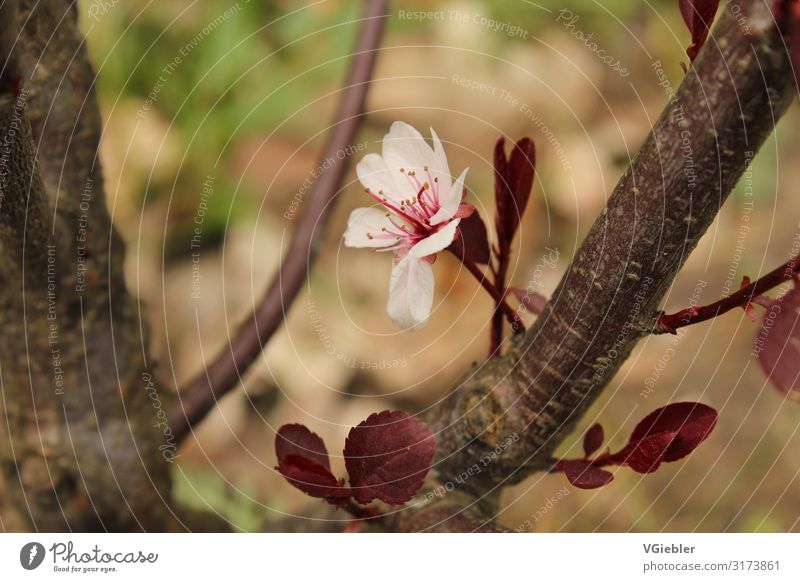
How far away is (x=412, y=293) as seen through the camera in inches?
11.0

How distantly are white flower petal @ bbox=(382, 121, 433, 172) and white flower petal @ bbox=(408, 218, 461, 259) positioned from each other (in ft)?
0.12

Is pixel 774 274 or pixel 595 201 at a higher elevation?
pixel 595 201

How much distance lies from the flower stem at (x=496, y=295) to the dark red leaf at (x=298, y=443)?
0.10 metres

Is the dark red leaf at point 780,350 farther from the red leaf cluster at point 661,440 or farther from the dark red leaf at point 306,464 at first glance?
the dark red leaf at point 306,464

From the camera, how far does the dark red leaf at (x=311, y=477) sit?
284mm

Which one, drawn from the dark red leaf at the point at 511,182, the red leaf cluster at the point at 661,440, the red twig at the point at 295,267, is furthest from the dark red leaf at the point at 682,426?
the red twig at the point at 295,267

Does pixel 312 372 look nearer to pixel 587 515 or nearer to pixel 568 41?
pixel 587 515

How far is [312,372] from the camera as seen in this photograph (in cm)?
71

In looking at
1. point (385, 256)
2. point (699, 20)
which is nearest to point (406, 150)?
point (699, 20)

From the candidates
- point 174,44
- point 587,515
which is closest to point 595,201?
point 587,515

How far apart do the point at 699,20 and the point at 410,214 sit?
132mm

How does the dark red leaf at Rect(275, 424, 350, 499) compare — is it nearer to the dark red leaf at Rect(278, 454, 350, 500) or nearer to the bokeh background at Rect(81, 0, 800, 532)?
the dark red leaf at Rect(278, 454, 350, 500)
